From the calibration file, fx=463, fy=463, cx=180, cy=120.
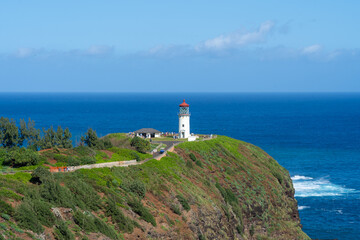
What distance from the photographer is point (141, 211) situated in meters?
42.3

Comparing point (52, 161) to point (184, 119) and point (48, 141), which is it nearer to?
point (48, 141)

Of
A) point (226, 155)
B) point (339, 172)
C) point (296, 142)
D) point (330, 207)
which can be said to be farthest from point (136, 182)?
point (296, 142)

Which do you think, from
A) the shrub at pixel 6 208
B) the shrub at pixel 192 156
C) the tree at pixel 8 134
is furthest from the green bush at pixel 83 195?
the tree at pixel 8 134

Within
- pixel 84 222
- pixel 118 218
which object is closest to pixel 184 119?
pixel 118 218

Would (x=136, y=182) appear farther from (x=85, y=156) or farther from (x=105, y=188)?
(x=85, y=156)

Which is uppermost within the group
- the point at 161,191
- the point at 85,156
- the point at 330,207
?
the point at 85,156

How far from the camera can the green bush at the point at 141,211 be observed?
42.1 metres

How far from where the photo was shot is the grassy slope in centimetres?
3691

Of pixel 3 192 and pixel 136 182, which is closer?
pixel 3 192

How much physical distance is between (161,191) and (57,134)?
3229 centimetres

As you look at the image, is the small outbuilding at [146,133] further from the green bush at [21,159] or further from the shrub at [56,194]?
the shrub at [56,194]

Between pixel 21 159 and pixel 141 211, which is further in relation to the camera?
pixel 21 159

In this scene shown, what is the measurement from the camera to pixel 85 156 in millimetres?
52531

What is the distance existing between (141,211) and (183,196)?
8.90 meters
